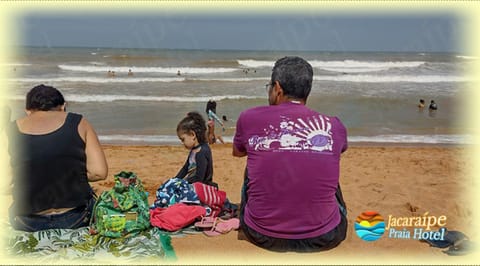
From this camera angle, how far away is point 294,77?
10.6 feet

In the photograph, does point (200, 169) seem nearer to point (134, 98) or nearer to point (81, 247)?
point (81, 247)

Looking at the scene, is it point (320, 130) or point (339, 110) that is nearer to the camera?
point (320, 130)

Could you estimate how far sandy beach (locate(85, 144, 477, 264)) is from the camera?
371 cm

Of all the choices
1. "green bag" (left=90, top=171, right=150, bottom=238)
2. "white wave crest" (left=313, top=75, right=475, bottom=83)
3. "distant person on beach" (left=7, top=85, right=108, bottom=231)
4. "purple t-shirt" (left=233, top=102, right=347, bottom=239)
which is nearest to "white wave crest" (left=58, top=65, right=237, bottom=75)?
"white wave crest" (left=313, top=75, right=475, bottom=83)

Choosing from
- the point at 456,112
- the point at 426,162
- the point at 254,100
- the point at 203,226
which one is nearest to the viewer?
the point at 203,226

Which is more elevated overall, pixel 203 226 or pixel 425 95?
pixel 425 95

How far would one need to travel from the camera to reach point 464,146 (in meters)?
10.0

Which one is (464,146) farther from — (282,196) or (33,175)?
(33,175)

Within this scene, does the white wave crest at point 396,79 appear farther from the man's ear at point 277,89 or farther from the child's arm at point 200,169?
the man's ear at point 277,89

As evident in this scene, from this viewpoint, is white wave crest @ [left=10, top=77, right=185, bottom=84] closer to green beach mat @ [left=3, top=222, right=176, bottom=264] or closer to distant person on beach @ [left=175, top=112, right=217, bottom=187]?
distant person on beach @ [left=175, top=112, right=217, bottom=187]

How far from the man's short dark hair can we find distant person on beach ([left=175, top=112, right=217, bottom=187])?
1.68m

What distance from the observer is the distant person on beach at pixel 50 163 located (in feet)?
11.6

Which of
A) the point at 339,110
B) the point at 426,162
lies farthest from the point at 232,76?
the point at 426,162

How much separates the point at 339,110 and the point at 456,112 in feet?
11.7
